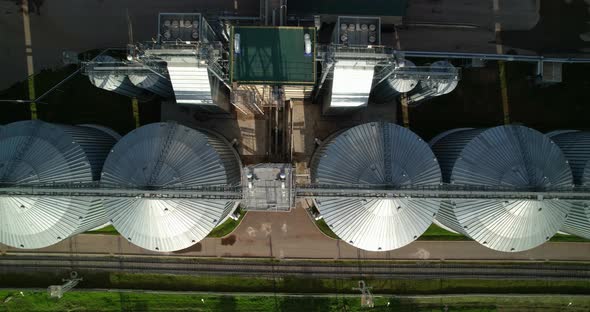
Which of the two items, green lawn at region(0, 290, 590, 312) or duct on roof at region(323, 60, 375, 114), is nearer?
duct on roof at region(323, 60, 375, 114)

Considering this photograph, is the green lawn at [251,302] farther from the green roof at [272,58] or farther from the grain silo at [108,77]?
the green roof at [272,58]

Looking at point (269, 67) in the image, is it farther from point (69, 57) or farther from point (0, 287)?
point (0, 287)

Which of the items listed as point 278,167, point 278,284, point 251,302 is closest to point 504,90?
point 278,167

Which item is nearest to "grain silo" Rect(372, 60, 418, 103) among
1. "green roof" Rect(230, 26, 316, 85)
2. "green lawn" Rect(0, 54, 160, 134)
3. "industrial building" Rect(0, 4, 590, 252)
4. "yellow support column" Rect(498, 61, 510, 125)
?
"industrial building" Rect(0, 4, 590, 252)

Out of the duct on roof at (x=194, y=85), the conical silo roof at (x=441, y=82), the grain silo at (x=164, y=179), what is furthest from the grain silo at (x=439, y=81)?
the grain silo at (x=164, y=179)

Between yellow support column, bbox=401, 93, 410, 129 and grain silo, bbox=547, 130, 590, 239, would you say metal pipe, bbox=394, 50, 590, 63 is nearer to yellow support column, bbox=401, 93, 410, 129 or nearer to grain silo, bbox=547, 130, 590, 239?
yellow support column, bbox=401, 93, 410, 129

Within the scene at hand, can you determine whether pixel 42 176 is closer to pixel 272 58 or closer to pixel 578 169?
pixel 272 58
